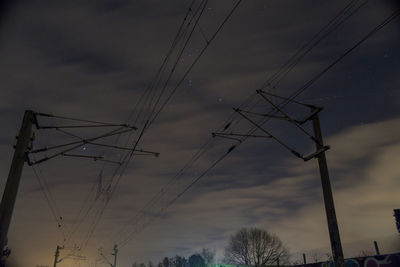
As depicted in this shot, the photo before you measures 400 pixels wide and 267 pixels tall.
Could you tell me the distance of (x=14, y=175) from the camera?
346 inches

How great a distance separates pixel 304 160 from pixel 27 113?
10394 millimetres

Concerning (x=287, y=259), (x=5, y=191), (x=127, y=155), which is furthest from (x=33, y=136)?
(x=287, y=259)

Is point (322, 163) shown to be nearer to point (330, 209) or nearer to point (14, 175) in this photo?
point (330, 209)

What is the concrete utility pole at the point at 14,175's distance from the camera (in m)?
8.05

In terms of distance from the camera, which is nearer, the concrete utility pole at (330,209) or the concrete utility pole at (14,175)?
the concrete utility pole at (14,175)

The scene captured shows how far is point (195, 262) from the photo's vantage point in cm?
13488

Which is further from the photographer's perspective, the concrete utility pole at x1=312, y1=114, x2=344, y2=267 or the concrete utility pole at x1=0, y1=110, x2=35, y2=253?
the concrete utility pole at x1=312, y1=114, x2=344, y2=267

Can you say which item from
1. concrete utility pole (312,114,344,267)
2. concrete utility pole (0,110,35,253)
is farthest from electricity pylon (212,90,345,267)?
concrete utility pole (0,110,35,253)

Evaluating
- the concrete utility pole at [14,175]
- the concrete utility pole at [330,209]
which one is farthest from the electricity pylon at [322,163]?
the concrete utility pole at [14,175]

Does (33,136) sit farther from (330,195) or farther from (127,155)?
(330,195)

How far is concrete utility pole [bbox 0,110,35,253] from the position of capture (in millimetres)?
8047

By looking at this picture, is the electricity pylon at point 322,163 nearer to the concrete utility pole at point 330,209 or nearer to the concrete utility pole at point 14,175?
the concrete utility pole at point 330,209

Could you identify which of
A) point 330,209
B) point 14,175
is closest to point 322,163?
point 330,209

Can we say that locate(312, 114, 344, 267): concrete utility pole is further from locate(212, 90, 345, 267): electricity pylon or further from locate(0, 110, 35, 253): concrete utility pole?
locate(0, 110, 35, 253): concrete utility pole
